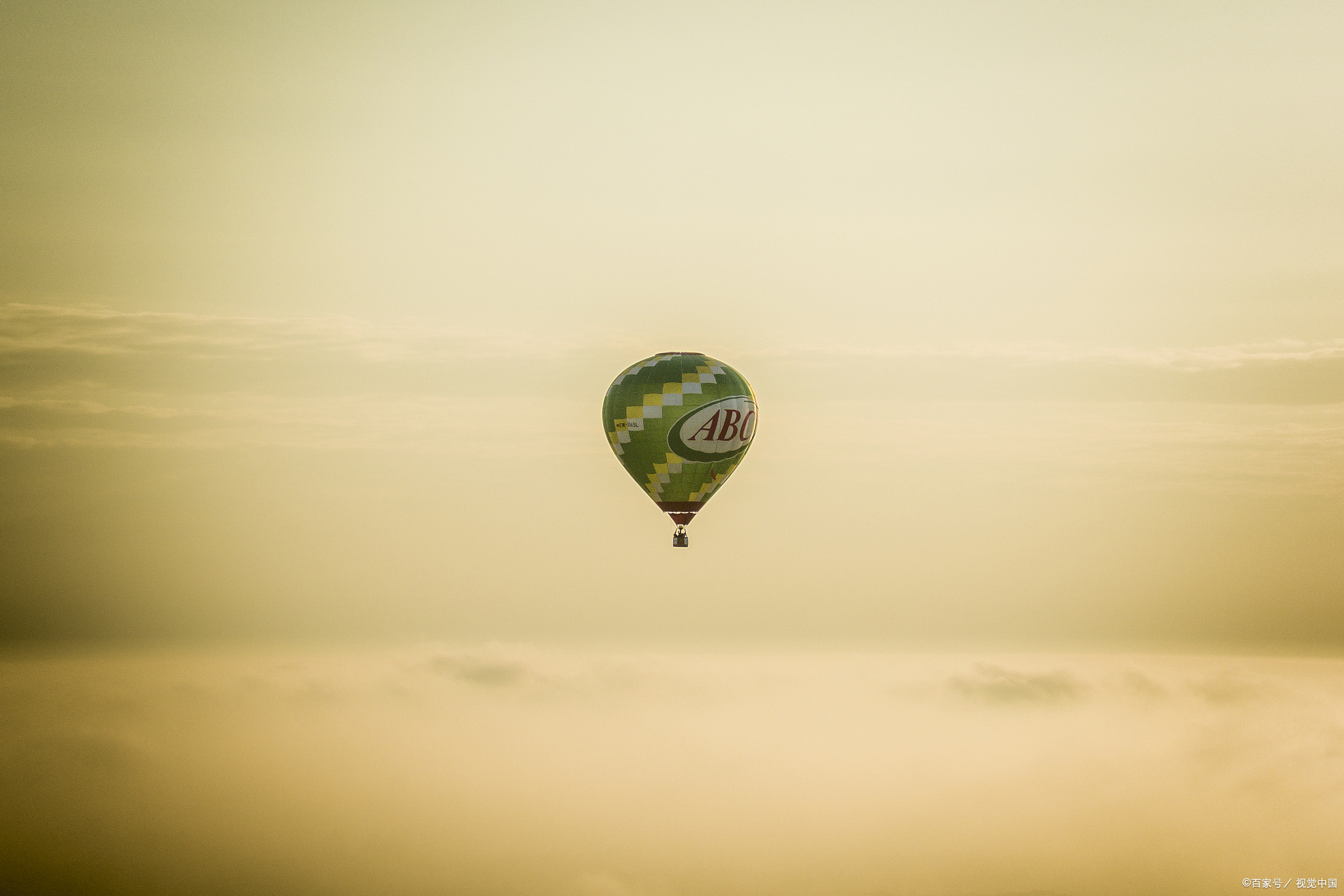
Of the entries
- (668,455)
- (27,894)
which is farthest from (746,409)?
(27,894)

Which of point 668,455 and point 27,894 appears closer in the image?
point 668,455

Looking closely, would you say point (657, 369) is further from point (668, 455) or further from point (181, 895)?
point (181, 895)

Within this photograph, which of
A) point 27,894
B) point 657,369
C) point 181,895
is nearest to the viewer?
point 657,369
